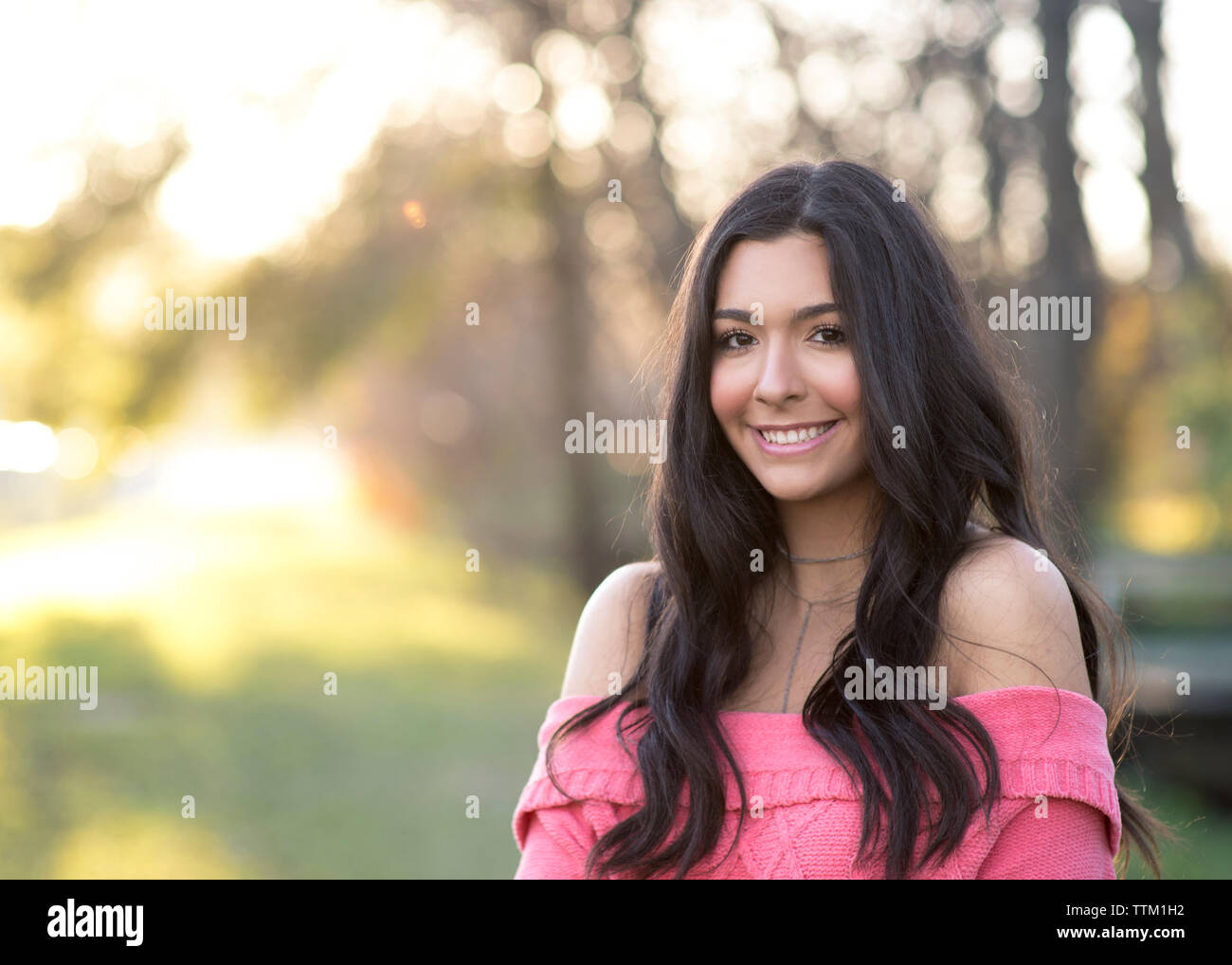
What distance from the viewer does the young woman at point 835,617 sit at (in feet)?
6.40

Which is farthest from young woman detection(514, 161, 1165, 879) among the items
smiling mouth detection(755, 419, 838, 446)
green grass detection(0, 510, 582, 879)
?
green grass detection(0, 510, 582, 879)

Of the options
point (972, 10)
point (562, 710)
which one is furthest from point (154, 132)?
point (562, 710)

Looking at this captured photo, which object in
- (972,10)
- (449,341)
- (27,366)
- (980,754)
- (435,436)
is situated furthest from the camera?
(435,436)

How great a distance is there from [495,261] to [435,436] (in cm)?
404

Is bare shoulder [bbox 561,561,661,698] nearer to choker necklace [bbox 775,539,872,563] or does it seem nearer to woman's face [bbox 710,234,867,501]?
choker necklace [bbox 775,539,872,563]

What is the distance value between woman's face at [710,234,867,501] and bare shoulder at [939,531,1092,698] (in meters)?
0.30

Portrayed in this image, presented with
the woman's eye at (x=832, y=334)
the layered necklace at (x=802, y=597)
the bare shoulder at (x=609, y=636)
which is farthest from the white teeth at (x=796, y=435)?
the bare shoulder at (x=609, y=636)

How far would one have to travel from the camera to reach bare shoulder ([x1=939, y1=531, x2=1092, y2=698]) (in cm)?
200

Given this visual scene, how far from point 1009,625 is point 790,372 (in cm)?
57

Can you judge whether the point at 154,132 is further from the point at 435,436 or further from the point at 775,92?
the point at 435,436

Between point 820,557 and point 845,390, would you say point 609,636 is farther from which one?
point 845,390

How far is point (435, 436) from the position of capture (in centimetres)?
1595

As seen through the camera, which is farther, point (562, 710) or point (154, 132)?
point (154, 132)

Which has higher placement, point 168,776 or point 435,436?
point 435,436
